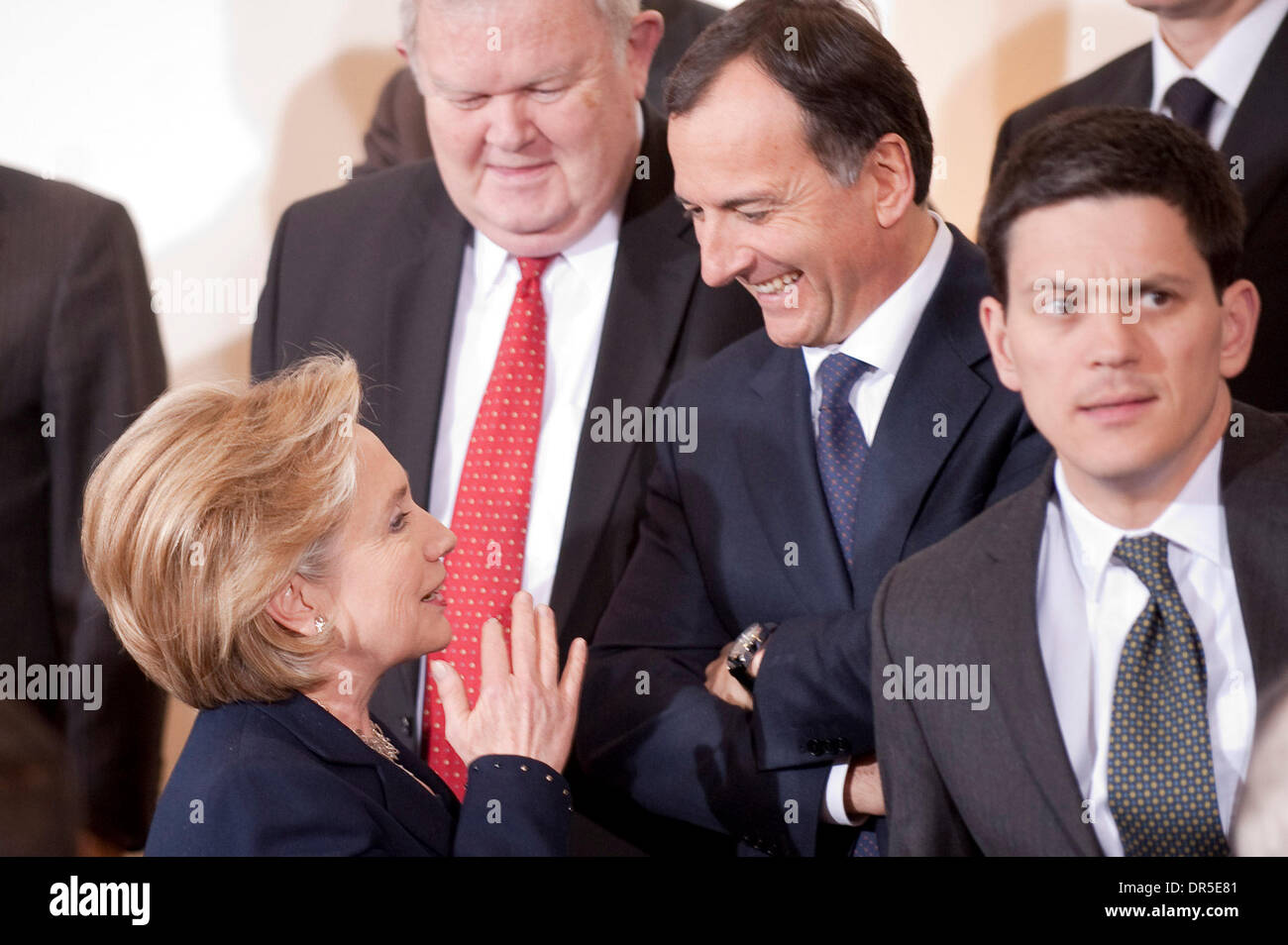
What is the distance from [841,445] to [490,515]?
60 centimetres

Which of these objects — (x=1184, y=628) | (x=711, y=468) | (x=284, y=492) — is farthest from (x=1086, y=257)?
(x=284, y=492)

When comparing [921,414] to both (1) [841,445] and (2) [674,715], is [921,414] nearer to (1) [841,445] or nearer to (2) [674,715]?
(1) [841,445]

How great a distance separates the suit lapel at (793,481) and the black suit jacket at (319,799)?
48 centimetres

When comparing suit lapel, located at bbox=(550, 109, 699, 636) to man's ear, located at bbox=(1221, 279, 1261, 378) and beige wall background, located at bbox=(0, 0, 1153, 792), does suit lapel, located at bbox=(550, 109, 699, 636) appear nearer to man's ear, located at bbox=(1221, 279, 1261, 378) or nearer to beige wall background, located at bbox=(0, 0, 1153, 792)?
beige wall background, located at bbox=(0, 0, 1153, 792)

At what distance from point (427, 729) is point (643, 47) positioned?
3.87ft

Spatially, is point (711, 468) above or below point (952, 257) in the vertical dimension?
below

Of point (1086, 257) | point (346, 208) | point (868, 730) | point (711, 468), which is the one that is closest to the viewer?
point (1086, 257)

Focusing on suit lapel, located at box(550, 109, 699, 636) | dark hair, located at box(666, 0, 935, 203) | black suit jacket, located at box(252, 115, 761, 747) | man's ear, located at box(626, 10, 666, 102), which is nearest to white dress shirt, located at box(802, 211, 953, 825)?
→ dark hair, located at box(666, 0, 935, 203)

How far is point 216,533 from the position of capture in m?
1.93

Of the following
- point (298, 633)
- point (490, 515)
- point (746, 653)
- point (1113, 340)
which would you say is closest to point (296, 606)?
point (298, 633)

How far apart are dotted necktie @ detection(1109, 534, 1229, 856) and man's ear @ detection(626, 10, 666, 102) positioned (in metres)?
1.08

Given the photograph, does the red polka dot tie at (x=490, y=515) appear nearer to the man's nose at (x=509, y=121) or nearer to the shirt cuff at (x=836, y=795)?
the man's nose at (x=509, y=121)

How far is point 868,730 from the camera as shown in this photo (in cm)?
217

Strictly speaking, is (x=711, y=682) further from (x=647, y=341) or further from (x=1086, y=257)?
(x=1086, y=257)
